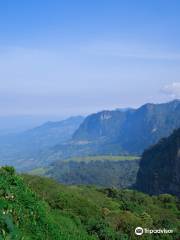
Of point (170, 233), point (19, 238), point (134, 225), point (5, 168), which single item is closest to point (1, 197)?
point (19, 238)

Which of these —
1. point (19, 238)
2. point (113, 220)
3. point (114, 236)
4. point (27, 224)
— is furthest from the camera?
point (113, 220)

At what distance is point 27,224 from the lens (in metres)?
17.2

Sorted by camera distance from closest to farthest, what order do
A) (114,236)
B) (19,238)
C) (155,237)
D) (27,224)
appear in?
(19,238)
(27,224)
(114,236)
(155,237)

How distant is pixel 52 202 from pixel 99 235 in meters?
10.1

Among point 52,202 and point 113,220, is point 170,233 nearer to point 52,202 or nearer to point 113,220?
point 113,220

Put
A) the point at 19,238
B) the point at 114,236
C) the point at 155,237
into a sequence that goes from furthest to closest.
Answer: the point at 155,237, the point at 114,236, the point at 19,238

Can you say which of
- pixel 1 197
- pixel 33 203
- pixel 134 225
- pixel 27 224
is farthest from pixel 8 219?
pixel 134 225

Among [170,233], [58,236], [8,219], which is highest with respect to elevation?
[8,219]

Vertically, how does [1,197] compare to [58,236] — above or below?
above

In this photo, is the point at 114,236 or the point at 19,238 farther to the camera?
the point at 114,236

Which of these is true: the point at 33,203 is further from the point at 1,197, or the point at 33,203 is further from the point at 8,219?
the point at 8,219

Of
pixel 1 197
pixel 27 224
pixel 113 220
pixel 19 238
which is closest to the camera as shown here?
pixel 19 238

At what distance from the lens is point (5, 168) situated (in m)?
26.0

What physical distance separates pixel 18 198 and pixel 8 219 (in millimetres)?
4129
